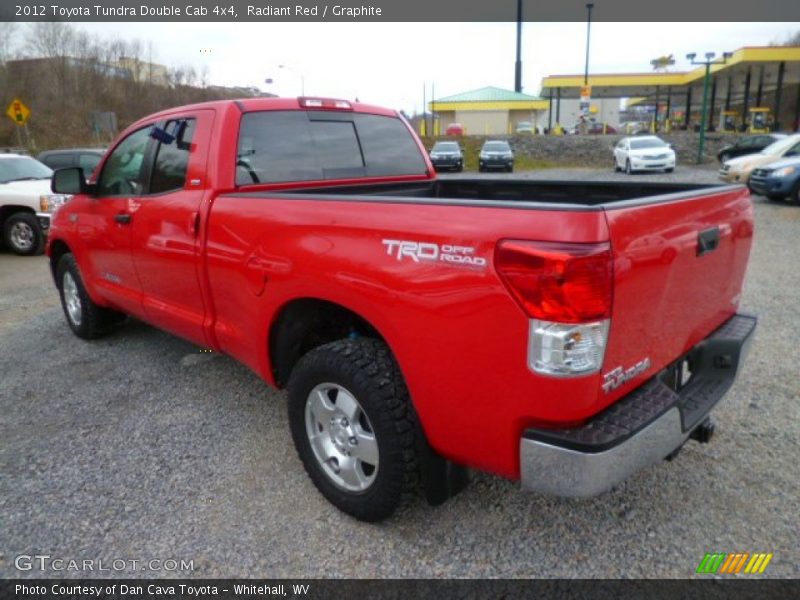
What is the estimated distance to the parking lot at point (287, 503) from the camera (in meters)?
2.40

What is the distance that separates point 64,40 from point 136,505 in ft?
194

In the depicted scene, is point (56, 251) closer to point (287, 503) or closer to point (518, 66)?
point (287, 503)

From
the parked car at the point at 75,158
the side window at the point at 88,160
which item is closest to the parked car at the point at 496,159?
the parked car at the point at 75,158

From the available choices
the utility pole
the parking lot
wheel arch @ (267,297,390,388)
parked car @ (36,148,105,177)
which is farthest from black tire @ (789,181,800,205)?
the utility pole

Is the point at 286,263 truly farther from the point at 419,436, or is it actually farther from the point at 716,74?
the point at 716,74

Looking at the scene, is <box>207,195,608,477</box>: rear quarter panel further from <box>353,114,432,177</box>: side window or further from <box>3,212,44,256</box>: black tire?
<box>3,212,44,256</box>: black tire

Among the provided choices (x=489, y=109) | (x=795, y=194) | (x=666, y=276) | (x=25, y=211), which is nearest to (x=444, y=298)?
(x=666, y=276)

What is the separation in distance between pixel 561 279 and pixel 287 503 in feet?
5.97

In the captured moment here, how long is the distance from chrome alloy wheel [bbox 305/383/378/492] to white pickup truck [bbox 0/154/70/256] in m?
9.03

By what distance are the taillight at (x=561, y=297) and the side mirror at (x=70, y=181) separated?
12.7 ft

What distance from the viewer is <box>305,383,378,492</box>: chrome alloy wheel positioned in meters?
2.51

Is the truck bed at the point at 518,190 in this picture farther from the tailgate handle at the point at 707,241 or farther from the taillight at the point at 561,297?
the taillight at the point at 561,297

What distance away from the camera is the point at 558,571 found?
232cm

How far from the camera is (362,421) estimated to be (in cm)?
254
